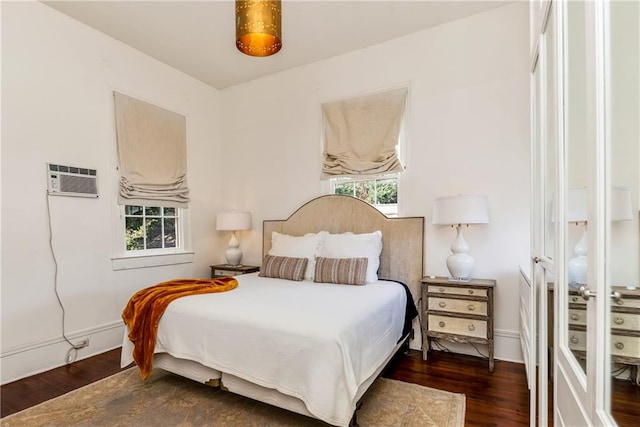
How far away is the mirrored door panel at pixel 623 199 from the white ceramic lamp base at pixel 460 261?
88.6 inches

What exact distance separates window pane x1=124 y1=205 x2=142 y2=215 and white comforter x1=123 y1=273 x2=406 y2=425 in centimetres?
179

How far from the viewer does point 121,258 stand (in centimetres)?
353

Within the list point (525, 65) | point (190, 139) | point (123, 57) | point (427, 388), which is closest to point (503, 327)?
point (427, 388)

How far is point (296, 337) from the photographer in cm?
183

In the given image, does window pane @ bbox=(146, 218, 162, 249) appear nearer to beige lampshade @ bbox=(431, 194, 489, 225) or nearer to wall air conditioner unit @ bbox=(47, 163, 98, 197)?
wall air conditioner unit @ bbox=(47, 163, 98, 197)

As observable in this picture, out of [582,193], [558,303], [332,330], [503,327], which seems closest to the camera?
[582,193]

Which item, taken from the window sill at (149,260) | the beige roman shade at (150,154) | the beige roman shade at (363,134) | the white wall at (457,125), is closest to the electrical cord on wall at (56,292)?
the window sill at (149,260)

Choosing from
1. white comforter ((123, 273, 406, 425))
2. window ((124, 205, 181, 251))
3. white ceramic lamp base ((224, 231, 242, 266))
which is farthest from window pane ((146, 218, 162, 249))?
white comforter ((123, 273, 406, 425))

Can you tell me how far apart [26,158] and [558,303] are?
3.80 metres

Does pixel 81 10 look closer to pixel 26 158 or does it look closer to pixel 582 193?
pixel 26 158

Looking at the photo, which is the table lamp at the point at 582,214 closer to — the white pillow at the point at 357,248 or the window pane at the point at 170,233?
the white pillow at the point at 357,248

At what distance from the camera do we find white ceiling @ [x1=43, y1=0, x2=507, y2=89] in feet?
10.0

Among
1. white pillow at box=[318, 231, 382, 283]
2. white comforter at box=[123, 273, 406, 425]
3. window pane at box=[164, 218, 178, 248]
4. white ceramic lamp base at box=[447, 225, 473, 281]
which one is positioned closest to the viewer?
white comforter at box=[123, 273, 406, 425]

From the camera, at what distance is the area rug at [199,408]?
206 cm
